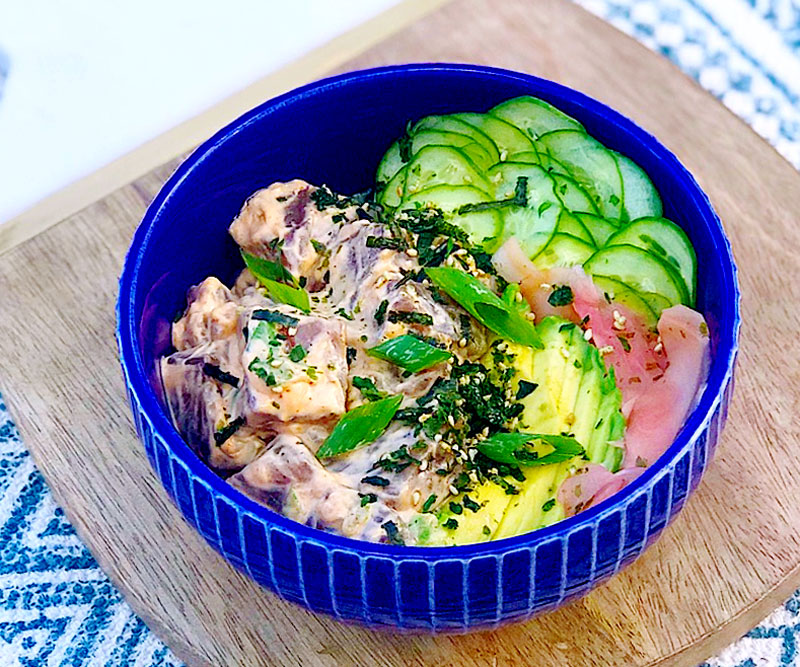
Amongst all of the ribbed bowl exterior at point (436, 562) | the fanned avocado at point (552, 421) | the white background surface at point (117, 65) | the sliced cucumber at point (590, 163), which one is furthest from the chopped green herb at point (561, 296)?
the white background surface at point (117, 65)

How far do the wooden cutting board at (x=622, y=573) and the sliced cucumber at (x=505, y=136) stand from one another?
690 millimetres

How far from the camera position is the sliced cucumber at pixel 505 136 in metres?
2.65

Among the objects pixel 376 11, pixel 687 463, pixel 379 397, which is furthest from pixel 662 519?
pixel 376 11

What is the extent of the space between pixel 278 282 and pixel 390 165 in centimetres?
46

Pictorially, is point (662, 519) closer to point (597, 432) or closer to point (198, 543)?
point (597, 432)

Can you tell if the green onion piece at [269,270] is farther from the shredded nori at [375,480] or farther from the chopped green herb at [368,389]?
the shredded nori at [375,480]

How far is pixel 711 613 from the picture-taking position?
2.39 metres

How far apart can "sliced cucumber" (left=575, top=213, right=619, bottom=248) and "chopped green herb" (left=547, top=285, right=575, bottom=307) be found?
0.16 meters

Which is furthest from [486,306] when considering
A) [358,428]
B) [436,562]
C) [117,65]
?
[117,65]

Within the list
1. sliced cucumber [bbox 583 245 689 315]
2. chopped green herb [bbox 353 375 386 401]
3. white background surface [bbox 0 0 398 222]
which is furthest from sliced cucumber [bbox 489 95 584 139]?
white background surface [bbox 0 0 398 222]

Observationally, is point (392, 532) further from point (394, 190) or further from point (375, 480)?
point (394, 190)

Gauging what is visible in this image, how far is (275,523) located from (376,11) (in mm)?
2424

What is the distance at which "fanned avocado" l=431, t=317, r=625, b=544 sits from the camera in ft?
7.11

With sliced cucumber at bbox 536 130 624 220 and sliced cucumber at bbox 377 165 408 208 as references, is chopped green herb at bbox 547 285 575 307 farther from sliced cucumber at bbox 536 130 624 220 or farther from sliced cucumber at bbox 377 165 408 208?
sliced cucumber at bbox 377 165 408 208
